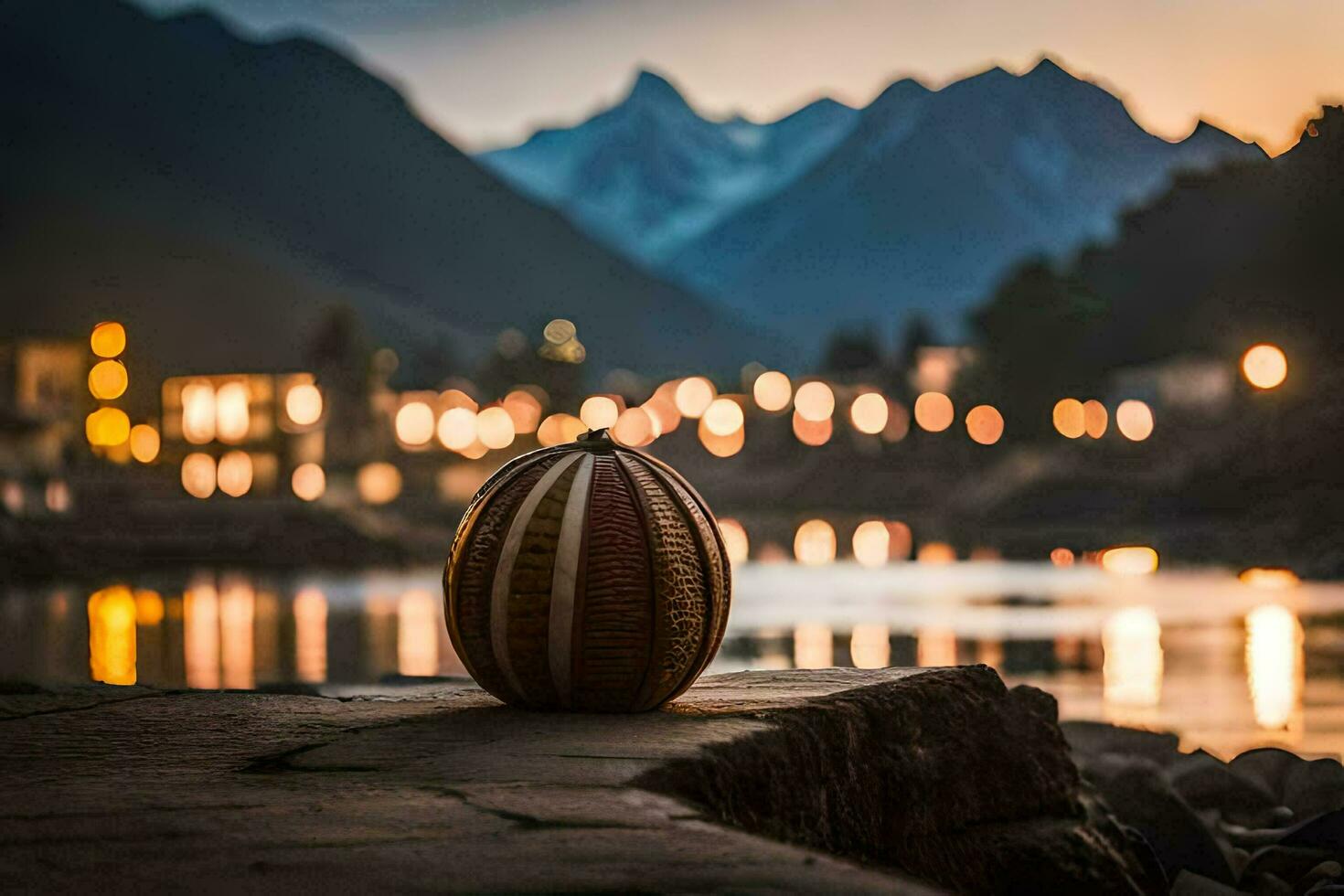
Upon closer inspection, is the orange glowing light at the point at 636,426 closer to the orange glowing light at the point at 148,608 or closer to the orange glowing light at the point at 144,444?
the orange glowing light at the point at 144,444

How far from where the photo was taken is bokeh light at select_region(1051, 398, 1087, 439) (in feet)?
256

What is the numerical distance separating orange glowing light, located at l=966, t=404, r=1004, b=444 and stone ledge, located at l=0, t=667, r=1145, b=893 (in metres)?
78.5

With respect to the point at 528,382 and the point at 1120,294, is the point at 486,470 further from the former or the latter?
the point at 1120,294

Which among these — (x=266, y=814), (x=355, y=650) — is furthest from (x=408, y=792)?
(x=355, y=650)

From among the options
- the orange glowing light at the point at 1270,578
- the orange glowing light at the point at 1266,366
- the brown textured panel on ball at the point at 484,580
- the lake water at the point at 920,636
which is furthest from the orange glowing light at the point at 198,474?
the brown textured panel on ball at the point at 484,580

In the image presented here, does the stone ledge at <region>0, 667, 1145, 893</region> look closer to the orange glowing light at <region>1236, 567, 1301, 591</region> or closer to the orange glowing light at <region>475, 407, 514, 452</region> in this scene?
the orange glowing light at <region>1236, 567, 1301, 591</region>

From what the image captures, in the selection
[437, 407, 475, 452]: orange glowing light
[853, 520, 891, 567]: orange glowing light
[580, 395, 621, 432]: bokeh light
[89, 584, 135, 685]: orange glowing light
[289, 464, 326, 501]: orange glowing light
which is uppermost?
[580, 395, 621, 432]: bokeh light

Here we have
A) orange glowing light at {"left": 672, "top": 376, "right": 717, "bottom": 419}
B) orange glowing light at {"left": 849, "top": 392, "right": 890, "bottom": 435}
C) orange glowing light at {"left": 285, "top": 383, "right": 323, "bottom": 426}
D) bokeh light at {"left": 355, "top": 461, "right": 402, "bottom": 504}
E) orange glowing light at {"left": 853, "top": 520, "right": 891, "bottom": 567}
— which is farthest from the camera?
orange glowing light at {"left": 672, "top": 376, "right": 717, "bottom": 419}

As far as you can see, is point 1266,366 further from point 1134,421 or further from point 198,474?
point 198,474

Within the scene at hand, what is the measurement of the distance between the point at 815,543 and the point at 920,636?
141 feet

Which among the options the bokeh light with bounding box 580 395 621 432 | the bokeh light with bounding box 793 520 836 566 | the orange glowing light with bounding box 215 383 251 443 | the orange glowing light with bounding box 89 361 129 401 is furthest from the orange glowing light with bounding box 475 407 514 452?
the orange glowing light with bounding box 89 361 129 401

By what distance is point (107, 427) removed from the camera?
88.1 m

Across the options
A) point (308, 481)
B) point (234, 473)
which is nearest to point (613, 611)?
point (234, 473)

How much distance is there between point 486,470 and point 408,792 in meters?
90.5
